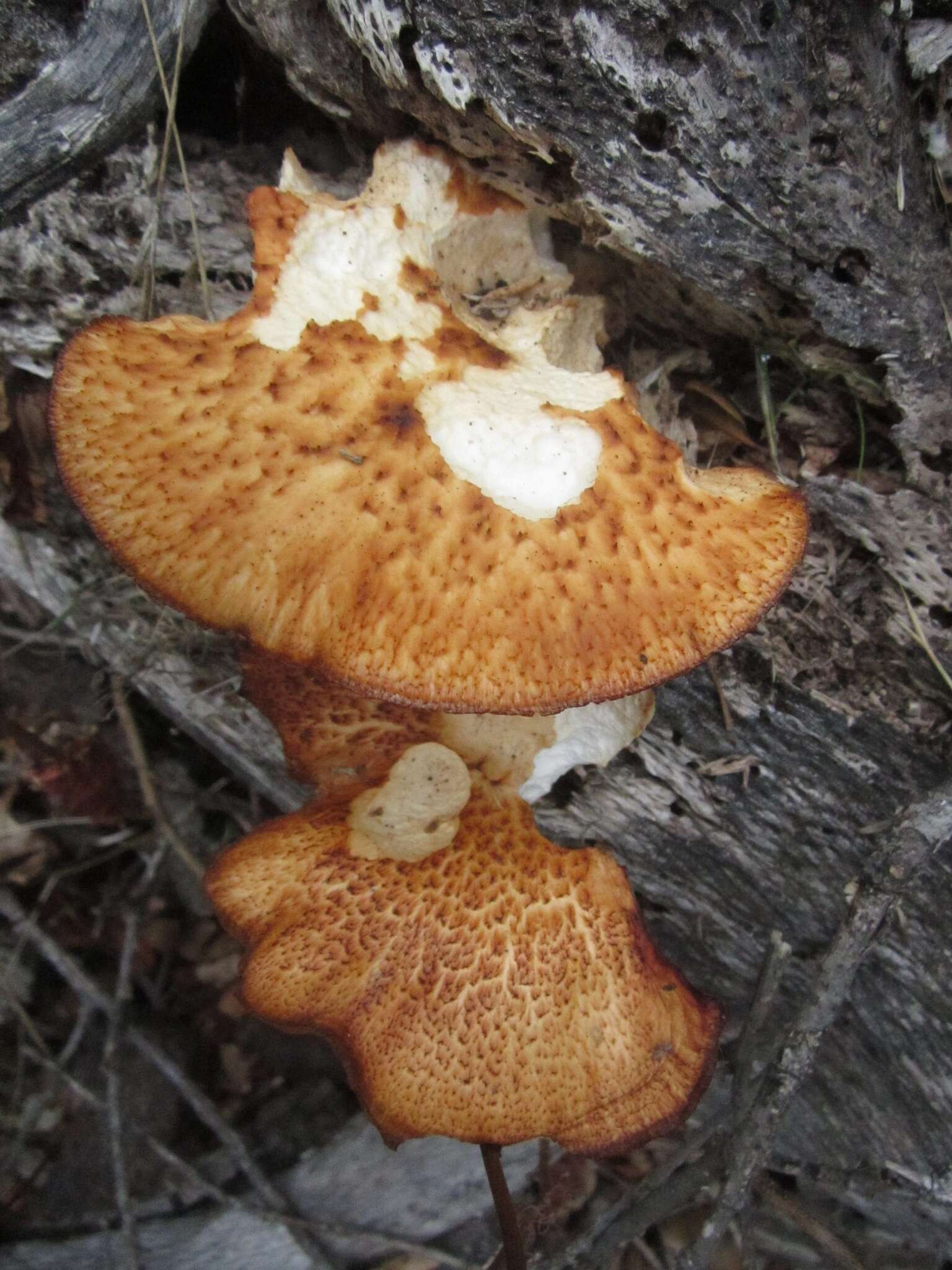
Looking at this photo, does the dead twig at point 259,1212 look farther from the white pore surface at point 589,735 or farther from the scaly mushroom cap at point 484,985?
the white pore surface at point 589,735

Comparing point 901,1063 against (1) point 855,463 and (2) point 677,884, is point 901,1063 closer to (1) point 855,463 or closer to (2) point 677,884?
(2) point 677,884

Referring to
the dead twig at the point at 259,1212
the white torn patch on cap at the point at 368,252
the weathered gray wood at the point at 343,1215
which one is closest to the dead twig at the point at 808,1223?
the weathered gray wood at the point at 343,1215

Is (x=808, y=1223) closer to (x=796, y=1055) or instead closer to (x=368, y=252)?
(x=796, y=1055)

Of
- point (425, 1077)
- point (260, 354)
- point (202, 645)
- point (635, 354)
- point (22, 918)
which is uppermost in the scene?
point (635, 354)

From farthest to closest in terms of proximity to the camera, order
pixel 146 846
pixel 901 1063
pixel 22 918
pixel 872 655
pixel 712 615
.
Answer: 1. pixel 146 846
2. pixel 22 918
3. pixel 901 1063
4. pixel 872 655
5. pixel 712 615

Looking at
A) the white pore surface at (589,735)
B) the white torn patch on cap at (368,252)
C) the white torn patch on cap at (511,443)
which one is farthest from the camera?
the white pore surface at (589,735)

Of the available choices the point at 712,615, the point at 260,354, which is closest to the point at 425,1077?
the point at 712,615

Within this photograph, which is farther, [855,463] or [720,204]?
[855,463]
